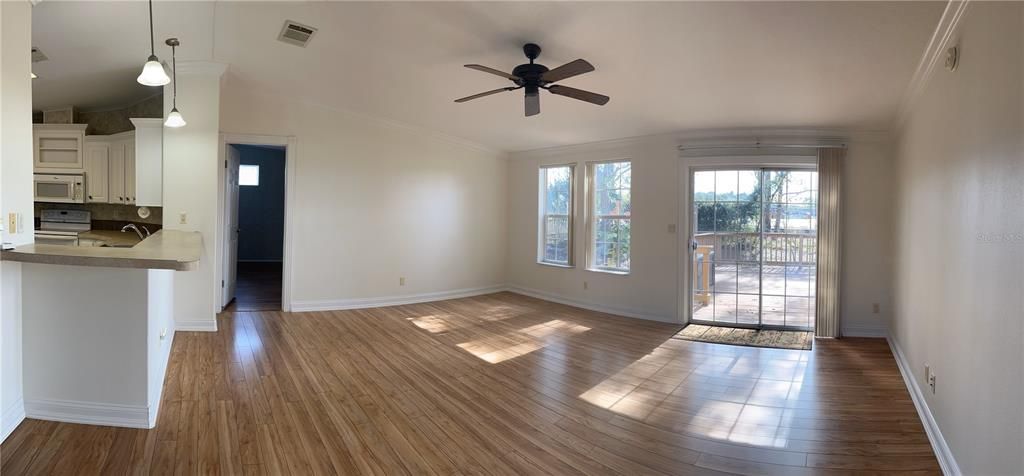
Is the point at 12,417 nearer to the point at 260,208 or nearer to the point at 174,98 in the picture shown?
the point at 174,98

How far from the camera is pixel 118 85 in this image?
16.2 feet

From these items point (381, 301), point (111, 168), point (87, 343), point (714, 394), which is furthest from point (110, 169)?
point (714, 394)

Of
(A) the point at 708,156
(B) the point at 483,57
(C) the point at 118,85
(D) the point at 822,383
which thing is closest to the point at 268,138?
(C) the point at 118,85

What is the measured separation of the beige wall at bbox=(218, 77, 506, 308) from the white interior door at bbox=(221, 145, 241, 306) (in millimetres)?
485

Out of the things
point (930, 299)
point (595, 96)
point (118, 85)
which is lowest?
point (930, 299)

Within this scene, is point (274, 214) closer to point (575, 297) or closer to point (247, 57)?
point (247, 57)

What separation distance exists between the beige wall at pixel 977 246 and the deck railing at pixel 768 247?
1921 millimetres

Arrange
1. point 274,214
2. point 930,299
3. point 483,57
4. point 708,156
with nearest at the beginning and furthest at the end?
point 930,299
point 483,57
point 708,156
point 274,214

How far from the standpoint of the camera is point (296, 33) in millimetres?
3799

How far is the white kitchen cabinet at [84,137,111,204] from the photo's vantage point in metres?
5.25

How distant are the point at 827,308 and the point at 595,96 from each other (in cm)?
371

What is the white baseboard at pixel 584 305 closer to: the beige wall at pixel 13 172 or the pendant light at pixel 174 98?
the pendant light at pixel 174 98

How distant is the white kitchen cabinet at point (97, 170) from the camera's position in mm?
5254

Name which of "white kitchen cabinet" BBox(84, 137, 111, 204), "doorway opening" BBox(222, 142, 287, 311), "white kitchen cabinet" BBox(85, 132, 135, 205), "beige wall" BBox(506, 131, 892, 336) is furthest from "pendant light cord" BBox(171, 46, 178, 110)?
"doorway opening" BBox(222, 142, 287, 311)
